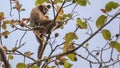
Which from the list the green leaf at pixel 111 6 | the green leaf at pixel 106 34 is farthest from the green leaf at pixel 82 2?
the green leaf at pixel 106 34

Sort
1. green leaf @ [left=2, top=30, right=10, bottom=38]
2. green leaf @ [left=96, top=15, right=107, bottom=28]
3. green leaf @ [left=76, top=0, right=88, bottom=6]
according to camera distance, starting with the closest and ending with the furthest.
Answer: green leaf @ [left=96, top=15, right=107, bottom=28]
green leaf @ [left=76, top=0, right=88, bottom=6]
green leaf @ [left=2, top=30, right=10, bottom=38]

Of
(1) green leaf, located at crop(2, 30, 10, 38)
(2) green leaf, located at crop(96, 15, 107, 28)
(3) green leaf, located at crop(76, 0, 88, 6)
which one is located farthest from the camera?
(1) green leaf, located at crop(2, 30, 10, 38)

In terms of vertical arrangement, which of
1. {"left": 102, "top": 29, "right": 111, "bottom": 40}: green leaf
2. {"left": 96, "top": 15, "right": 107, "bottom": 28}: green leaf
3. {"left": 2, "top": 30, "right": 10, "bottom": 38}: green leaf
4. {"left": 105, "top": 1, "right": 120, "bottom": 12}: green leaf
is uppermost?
{"left": 105, "top": 1, "right": 120, "bottom": 12}: green leaf

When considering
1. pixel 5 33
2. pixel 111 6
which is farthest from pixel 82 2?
pixel 5 33

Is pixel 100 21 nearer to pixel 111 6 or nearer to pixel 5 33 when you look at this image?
pixel 111 6

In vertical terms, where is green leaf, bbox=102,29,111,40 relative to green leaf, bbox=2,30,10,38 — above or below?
above

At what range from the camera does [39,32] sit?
4629mm

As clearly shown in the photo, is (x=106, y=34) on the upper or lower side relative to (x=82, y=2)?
lower

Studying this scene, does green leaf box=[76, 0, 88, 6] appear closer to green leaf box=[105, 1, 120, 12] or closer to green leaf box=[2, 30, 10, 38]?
green leaf box=[105, 1, 120, 12]

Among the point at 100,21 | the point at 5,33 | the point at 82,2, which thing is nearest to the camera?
the point at 100,21

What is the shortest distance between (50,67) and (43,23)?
2.42m

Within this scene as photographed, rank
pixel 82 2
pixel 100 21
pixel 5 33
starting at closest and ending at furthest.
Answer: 1. pixel 100 21
2. pixel 82 2
3. pixel 5 33

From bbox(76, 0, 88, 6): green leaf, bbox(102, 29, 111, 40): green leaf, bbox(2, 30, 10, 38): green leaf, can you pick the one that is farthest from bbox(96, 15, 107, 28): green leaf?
bbox(2, 30, 10, 38): green leaf

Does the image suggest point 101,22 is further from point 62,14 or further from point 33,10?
point 33,10
